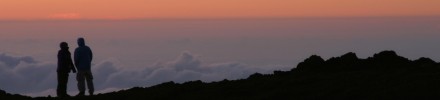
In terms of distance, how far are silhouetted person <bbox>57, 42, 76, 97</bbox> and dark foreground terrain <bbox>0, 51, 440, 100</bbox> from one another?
1.14 m

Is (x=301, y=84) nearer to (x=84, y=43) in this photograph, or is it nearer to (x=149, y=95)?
(x=149, y=95)

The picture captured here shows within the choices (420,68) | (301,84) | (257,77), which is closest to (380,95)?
(301,84)

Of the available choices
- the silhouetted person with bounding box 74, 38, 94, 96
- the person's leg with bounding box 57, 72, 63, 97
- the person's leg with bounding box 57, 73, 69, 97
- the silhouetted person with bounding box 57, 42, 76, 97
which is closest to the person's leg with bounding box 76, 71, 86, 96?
the silhouetted person with bounding box 74, 38, 94, 96

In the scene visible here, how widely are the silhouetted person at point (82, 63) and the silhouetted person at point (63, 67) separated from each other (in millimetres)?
259

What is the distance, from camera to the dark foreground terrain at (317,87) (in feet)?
63.4

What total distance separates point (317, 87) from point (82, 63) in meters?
6.91

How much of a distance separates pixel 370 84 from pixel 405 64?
779cm

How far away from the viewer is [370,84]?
67.8ft

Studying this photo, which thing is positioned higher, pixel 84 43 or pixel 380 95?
pixel 84 43

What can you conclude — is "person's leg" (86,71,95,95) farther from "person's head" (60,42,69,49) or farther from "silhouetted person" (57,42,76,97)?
"person's head" (60,42,69,49)

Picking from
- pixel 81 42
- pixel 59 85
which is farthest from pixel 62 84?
pixel 81 42

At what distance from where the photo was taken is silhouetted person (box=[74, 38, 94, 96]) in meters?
23.5

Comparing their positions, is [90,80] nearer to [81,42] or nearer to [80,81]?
[80,81]

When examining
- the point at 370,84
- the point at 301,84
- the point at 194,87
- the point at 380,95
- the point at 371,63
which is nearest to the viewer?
the point at 380,95
